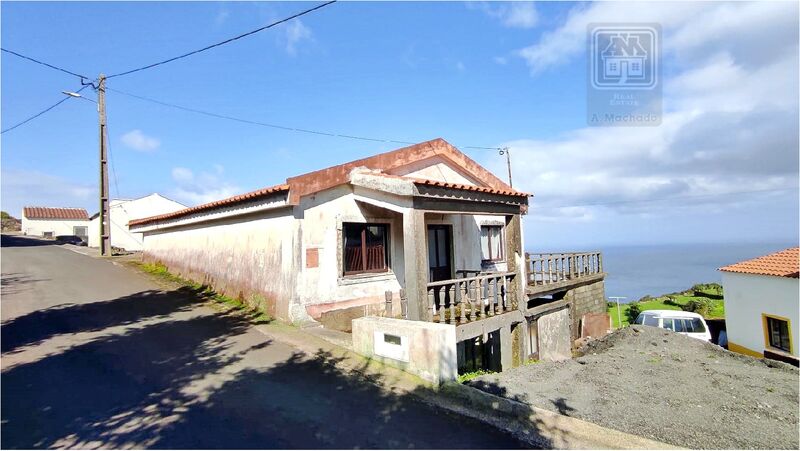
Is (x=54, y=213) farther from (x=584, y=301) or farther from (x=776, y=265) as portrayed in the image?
(x=776, y=265)

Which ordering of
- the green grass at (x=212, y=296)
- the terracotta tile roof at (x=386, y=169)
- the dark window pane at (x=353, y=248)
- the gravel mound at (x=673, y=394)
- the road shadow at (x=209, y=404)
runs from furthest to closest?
1. the dark window pane at (x=353, y=248)
2. the green grass at (x=212, y=296)
3. the terracotta tile roof at (x=386, y=169)
4. the gravel mound at (x=673, y=394)
5. the road shadow at (x=209, y=404)

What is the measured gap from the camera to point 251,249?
1038 centimetres

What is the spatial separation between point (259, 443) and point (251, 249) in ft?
22.2

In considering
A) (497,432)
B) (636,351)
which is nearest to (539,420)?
(497,432)

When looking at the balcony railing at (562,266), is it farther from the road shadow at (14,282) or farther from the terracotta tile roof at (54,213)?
the terracotta tile roof at (54,213)

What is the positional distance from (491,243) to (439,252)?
3128mm

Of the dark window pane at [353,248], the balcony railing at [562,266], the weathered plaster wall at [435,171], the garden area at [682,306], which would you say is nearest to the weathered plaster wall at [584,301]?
the balcony railing at [562,266]

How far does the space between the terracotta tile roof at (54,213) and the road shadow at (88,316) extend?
136 feet

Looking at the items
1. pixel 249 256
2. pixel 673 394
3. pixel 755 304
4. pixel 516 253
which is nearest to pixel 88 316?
pixel 249 256

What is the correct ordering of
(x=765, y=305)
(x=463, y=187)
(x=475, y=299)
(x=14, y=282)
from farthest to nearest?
(x=765, y=305), (x=14, y=282), (x=475, y=299), (x=463, y=187)

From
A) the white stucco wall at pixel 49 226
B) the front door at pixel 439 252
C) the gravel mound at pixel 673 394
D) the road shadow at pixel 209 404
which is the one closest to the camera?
the road shadow at pixel 209 404

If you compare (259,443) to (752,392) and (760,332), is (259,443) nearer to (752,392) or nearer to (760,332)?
(752,392)

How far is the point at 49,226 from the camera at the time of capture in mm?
44000

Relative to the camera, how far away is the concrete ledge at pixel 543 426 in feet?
14.5
